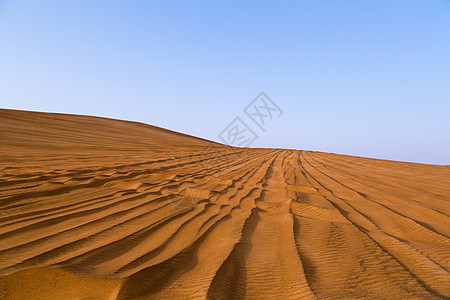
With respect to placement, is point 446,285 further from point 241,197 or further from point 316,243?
point 241,197

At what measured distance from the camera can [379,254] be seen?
176 cm

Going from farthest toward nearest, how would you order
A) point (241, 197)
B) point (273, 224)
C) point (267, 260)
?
point (241, 197), point (273, 224), point (267, 260)

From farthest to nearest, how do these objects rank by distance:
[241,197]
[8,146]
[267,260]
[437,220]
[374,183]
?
[8,146] < [374,183] < [241,197] < [437,220] < [267,260]

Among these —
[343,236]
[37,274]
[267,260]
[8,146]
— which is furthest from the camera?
[8,146]

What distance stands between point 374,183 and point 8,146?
8.14 m

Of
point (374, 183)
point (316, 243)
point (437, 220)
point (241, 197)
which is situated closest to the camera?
point (316, 243)

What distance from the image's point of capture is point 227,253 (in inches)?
67.6

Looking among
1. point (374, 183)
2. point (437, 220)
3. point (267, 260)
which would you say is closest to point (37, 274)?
point (267, 260)

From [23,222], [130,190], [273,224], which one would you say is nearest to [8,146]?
[130,190]

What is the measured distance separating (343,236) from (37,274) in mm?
2121

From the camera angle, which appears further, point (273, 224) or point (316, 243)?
point (273, 224)

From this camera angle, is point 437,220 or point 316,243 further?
point 437,220

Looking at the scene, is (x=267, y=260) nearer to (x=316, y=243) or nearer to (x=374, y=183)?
(x=316, y=243)

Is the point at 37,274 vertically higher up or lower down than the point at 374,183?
lower down
